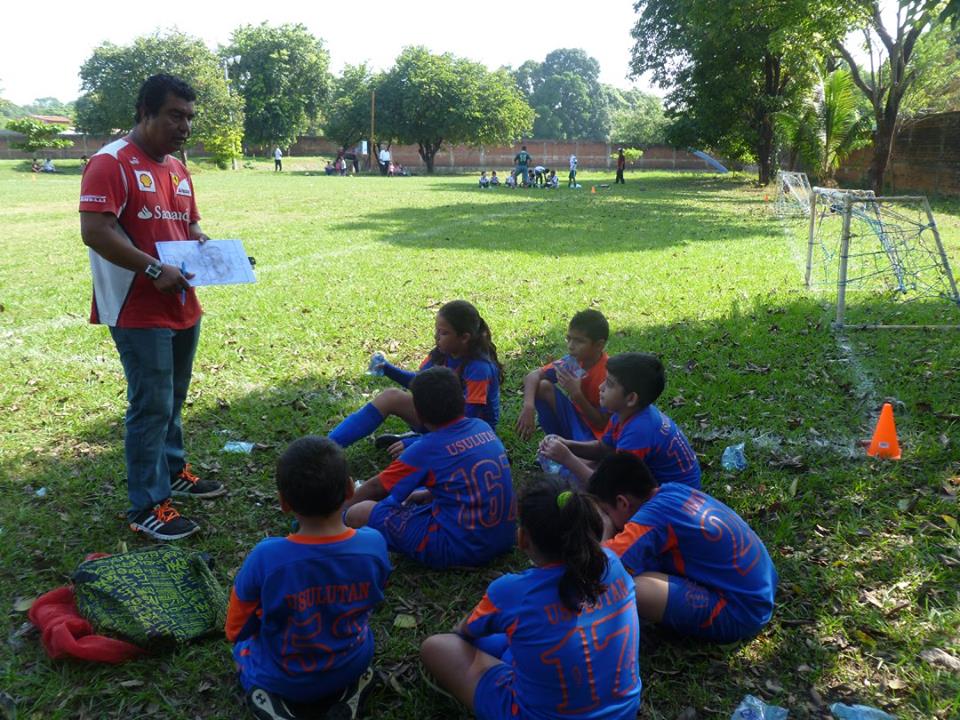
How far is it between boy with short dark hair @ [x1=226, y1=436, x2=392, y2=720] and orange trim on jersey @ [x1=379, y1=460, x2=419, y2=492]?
86 cm

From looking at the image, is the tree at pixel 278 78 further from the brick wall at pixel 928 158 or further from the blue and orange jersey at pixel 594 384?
the blue and orange jersey at pixel 594 384

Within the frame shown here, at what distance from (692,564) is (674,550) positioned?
0.09 metres

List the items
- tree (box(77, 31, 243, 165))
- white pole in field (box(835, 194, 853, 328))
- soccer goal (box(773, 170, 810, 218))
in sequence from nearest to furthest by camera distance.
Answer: white pole in field (box(835, 194, 853, 328)) → soccer goal (box(773, 170, 810, 218)) → tree (box(77, 31, 243, 165))

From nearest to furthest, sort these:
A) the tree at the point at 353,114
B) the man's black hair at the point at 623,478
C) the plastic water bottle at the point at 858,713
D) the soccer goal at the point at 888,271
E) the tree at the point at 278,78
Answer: the plastic water bottle at the point at 858,713
the man's black hair at the point at 623,478
the soccer goal at the point at 888,271
the tree at the point at 353,114
the tree at the point at 278,78

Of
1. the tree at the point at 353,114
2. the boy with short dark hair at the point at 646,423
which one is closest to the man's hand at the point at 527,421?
the boy with short dark hair at the point at 646,423

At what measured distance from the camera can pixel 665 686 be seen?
2.96 meters

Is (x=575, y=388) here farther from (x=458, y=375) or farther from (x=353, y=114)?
(x=353, y=114)

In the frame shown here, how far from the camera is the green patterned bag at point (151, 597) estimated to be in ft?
10.0

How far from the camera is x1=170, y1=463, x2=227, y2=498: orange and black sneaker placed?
439 cm

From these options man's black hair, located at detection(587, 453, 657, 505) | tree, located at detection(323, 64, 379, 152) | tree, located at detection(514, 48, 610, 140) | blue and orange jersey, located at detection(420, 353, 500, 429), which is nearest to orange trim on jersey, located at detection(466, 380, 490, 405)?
blue and orange jersey, located at detection(420, 353, 500, 429)

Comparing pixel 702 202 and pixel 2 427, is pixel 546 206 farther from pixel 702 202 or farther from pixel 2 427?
pixel 2 427

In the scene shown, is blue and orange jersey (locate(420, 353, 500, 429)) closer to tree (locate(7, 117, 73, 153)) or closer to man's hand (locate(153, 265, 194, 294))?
man's hand (locate(153, 265, 194, 294))

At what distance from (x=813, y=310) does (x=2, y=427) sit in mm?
7711

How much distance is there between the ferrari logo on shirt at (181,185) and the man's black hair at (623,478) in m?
2.65
